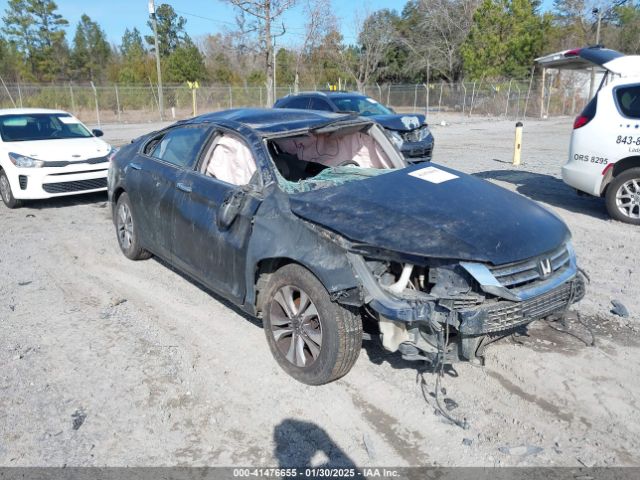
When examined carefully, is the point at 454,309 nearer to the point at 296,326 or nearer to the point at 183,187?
the point at 296,326

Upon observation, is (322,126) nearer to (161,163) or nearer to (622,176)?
(161,163)

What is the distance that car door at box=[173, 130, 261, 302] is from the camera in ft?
12.9

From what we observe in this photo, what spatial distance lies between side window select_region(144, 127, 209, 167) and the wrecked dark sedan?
3 cm

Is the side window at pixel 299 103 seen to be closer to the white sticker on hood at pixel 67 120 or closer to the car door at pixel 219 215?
the white sticker on hood at pixel 67 120

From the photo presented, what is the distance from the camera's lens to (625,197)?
724 cm

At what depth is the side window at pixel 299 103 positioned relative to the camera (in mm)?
12828

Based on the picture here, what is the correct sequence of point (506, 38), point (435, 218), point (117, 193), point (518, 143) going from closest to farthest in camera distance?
point (435, 218) < point (117, 193) < point (518, 143) < point (506, 38)

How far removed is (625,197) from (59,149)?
27.7ft

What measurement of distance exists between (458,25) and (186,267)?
160 feet

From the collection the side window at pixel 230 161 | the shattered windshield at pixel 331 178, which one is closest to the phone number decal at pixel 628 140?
the shattered windshield at pixel 331 178

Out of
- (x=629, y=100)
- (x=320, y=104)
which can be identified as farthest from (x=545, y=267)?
(x=320, y=104)

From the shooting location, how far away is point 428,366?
3.76m

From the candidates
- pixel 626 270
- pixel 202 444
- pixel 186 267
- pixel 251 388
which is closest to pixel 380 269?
pixel 251 388

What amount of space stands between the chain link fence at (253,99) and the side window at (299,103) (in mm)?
20415
